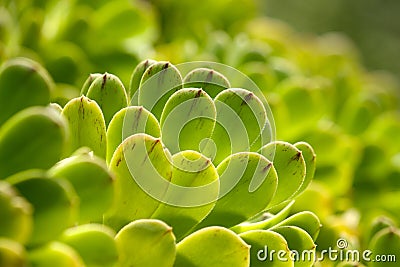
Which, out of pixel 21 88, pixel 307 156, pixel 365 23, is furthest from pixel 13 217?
pixel 365 23

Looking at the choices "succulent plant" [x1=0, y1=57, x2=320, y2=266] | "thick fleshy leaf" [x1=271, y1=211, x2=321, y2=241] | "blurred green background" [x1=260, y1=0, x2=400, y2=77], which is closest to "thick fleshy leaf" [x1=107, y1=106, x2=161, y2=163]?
"succulent plant" [x1=0, y1=57, x2=320, y2=266]

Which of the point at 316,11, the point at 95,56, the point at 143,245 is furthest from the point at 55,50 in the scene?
the point at 316,11

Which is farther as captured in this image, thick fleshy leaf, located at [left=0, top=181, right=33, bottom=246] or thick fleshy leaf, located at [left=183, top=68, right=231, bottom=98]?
thick fleshy leaf, located at [left=183, top=68, right=231, bottom=98]

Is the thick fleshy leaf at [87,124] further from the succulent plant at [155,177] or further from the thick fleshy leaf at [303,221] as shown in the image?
the thick fleshy leaf at [303,221]

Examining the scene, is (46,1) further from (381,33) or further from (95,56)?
(381,33)

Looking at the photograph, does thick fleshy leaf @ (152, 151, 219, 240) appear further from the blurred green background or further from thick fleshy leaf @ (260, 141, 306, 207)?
the blurred green background

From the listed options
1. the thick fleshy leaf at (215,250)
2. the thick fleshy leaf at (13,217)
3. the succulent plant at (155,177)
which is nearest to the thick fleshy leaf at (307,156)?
the succulent plant at (155,177)

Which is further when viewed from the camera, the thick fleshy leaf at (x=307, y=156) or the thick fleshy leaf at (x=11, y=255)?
the thick fleshy leaf at (x=307, y=156)

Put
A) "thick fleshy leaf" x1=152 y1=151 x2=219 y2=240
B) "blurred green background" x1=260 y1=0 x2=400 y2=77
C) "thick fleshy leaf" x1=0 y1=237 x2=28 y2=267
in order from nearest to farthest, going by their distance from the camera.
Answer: "thick fleshy leaf" x1=0 y1=237 x2=28 y2=267 < "thick fleshy leaf" x1=152 y1=151 x2=219 y2=240 < "blurred green background" x1=260 y1=0 x2=400 y2=77
